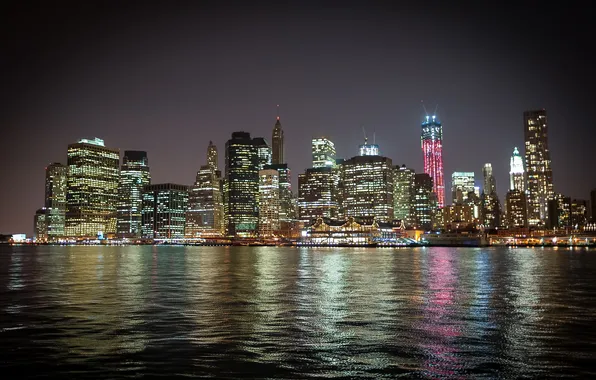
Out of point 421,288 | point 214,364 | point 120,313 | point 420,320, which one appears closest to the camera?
point 214,364

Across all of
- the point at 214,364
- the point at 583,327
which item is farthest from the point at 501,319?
the point at 214,364

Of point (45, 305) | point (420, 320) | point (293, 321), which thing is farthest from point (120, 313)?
point (420, 320)

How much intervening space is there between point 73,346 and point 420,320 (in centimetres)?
2238

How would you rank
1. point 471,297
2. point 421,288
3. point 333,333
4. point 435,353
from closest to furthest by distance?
point 435,353, point 333,333, point 471,297, point 421,288

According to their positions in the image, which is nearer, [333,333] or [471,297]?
[333,333]

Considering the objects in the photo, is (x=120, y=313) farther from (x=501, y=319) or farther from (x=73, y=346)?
(x=501, y=319)

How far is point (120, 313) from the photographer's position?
136 ft

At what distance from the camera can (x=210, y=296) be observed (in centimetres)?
5275

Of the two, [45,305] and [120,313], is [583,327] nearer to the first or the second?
[120,313]

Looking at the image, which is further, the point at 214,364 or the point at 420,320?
the point at 420,320

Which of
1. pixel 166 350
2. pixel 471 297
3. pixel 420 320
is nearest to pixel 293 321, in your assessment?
pixel 420 320

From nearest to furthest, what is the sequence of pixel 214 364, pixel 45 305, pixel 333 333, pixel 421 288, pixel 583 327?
1. pixel 214 364
2. pixel 333 333
3. pixel 583 327
4. pixel 45 305
5. pixel 421 288

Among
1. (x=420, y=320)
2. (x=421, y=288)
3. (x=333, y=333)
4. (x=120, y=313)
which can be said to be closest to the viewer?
(x=333, y=333)

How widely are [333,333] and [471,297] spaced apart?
2411cm
